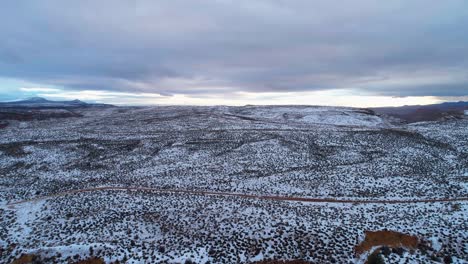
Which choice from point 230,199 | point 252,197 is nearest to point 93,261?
point 230,199

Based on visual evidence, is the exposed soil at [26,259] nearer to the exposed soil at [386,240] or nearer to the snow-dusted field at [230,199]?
the snow-dusted field at [230,199]

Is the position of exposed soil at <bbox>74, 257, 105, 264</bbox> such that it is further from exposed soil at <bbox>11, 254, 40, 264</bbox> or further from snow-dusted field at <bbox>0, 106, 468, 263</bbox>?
exposed soil at <bbox>11, 254, 40, 264</bbox>

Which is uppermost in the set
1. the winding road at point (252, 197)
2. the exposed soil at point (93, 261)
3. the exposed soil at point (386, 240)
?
the winding road at point (252, 197)

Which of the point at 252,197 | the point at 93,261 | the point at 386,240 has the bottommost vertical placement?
the point at 93,261

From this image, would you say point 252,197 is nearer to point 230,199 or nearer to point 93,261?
point 230,199

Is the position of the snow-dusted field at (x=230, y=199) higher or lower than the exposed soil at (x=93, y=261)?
higher

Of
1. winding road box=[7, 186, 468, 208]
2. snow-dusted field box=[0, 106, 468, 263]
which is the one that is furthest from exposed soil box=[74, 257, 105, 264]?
winding road box=[7, 186, 468, 208]

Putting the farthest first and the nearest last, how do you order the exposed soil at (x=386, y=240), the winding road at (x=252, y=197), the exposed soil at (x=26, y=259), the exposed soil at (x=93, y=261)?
1. the winding road at (x=252, y=197)
2. the exposed soil at (x=386, y=240)
3. the exposed soil at (x=93, y=261)
4. the exposed soil at (x=26, y=259)

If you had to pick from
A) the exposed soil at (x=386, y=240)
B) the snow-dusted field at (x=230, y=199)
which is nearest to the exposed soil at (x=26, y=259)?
the snow-dusted field at (x=230, y=199)
